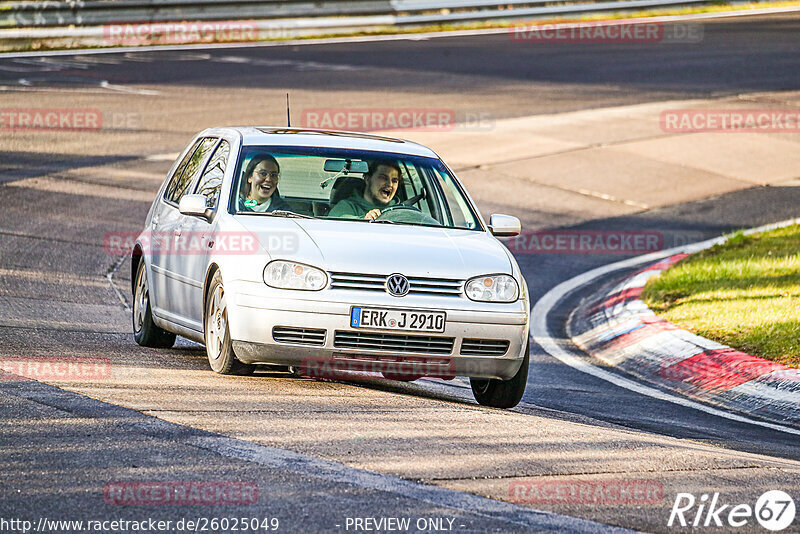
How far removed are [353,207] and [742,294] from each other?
466cm

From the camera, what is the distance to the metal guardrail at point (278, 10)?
28500mm

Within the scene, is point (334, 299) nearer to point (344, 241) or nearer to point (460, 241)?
point (344, 241)

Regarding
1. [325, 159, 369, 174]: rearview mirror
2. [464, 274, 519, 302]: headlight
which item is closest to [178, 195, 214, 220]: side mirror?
[325, 159, 369, 174]: rearview mirror

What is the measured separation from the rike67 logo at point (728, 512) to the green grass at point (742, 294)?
12.7 feet

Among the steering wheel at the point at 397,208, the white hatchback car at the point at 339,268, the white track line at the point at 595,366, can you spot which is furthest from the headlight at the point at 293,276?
the white track line at the point at 595,366

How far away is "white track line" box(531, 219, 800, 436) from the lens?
9.13 meters

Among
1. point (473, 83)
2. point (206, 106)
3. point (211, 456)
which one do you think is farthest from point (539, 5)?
point (211, 456)

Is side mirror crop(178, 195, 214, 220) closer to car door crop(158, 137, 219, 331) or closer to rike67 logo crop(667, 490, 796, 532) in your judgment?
car door crop(158, 137, 219, 331)

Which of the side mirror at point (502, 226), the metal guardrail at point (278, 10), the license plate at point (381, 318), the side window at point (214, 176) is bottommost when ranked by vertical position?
the license plate at point (381, 318)

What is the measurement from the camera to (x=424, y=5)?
34281mm

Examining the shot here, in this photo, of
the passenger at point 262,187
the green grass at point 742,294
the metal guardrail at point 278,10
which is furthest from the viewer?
the metal guardrail at point 278,10

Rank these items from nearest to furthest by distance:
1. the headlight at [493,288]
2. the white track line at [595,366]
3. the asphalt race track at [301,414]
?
the asphalt race track at [301,414] → the headlight at [493,288] → the white track line at [595,366]

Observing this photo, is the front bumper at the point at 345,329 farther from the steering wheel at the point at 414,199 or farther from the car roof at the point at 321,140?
the car roof at the point at 321,140

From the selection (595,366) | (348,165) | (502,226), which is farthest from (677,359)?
(348,165)
